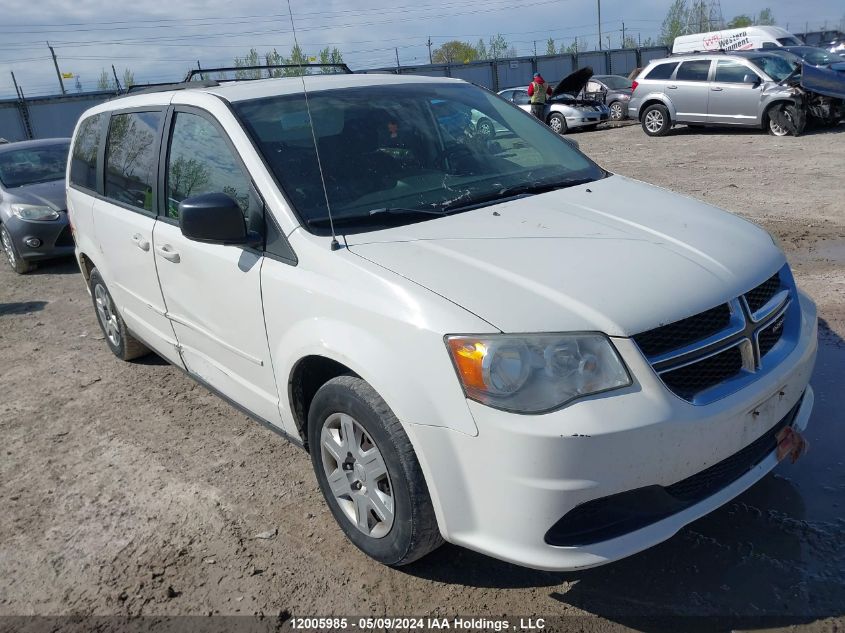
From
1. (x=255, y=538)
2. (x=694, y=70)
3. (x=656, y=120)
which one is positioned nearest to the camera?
(x=255, y=538)

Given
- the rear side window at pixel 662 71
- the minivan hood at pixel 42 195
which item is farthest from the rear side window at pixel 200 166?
the rear side window at pixel 662 71

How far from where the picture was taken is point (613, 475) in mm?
2189

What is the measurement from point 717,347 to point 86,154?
4456 mm

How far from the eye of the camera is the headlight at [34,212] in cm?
881

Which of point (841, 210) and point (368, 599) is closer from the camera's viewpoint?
point (368, 599)

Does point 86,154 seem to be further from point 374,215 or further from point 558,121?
point 558,121

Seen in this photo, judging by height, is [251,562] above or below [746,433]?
below

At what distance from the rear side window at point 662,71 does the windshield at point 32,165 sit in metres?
12.6

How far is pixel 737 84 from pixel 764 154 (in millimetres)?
3221

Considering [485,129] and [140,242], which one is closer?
[485,129]

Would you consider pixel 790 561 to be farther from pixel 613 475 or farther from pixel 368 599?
pixel 368 599

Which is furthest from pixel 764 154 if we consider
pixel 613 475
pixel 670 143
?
pixel 613 475

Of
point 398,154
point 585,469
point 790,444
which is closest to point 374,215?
point 398,154

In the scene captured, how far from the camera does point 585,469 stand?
2158mm
